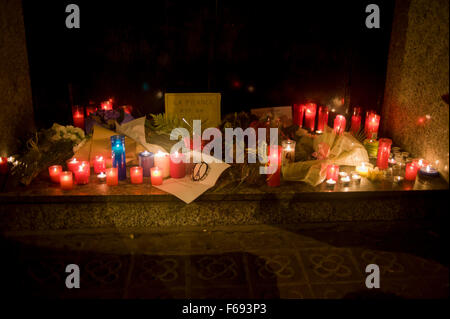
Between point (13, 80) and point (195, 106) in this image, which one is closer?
point (13, 80)

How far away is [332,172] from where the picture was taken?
2.91m

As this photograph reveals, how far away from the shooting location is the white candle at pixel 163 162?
9.62 ft

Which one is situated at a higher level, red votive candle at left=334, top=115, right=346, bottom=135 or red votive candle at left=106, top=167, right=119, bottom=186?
red votive candle at left=334, top=115, right=346, bottom=135

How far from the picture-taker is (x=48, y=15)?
353cm

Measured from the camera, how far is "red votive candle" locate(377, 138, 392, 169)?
3.11 meters

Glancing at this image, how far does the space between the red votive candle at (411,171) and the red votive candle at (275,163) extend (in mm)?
1051

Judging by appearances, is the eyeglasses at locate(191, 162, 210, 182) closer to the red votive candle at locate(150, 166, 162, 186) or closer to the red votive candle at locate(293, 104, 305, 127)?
the red votive candle at locate(150, 166, 162, 186)

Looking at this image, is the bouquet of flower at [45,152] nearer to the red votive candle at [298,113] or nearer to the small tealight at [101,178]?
the small tealight at [101,178]

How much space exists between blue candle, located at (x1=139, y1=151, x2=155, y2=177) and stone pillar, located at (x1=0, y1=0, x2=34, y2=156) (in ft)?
4.20

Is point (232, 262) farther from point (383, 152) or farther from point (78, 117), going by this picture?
point (78, 117)

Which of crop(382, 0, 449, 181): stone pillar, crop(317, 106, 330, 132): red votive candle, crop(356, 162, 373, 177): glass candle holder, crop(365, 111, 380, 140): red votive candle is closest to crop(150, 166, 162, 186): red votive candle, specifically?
crop(356, 162, 373, 177): glass candle holder

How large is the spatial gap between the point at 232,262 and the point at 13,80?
2.56m

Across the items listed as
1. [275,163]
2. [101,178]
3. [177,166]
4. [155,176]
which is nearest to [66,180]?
[101,178]

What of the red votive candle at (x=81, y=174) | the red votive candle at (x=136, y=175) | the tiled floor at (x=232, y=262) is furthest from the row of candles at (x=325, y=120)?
the red votive candle at (x=81, y=174)
